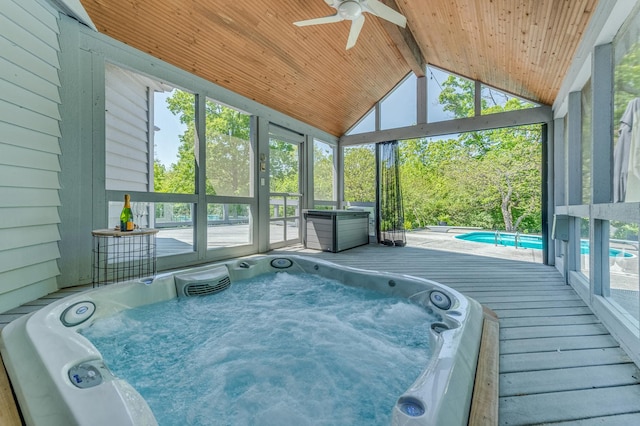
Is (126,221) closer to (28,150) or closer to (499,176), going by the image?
(28,150)

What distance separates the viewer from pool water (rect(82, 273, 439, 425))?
1.09 metres

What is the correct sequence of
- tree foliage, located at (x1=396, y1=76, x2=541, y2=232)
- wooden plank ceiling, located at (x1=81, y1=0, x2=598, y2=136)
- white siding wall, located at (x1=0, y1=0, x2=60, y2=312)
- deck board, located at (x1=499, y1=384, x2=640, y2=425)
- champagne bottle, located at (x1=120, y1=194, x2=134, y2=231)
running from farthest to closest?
tree foliage, located at (x1=396, y1=76, x2=541, y2=232)
wooden plank ceiling, located at (x1=81, y1=0, x2=598, y2=136)
champagne bottle, located at (x1=120, y1=194, x2=134, y2=231)
white siding wall, located at (x1=0, y1=0, x2=60, y2=312)
deck board, located at (x1=499, y1=384, x2=640, y2=425)

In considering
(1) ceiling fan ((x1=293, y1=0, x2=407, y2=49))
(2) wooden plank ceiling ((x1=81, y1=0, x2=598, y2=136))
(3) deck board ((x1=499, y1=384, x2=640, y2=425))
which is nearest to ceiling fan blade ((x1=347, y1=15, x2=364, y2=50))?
(1) ceiling fan ((x1=293, y1=0, x2=407, y2=49))

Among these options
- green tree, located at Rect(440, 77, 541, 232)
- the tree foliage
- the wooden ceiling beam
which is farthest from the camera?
the tree foliage

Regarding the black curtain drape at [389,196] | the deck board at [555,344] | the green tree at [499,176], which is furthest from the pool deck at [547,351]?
the green tree at [499,176]

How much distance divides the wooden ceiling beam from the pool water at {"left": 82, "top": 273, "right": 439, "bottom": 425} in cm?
318

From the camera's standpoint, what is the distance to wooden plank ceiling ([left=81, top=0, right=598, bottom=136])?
254cm

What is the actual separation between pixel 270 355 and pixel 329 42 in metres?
3.67

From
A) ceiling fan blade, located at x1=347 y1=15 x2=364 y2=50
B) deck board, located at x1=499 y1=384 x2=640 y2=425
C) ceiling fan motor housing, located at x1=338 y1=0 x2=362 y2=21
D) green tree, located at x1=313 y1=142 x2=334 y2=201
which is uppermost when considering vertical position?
ceiling fan blade, located at x1=347 y1=15 x2=364 y2=50

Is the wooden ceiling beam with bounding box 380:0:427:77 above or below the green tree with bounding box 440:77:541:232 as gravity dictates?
above

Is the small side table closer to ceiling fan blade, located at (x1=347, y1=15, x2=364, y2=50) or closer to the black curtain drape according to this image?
ceiling fan blade, located at (x1=347, y1=15, x2=364, y2=50)

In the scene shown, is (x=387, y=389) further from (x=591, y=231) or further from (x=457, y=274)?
(x=457, y=274)

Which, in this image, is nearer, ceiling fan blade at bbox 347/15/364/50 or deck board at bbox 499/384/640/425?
deck board at bbox 499/384/640/425

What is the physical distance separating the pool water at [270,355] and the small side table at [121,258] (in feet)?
3.12
